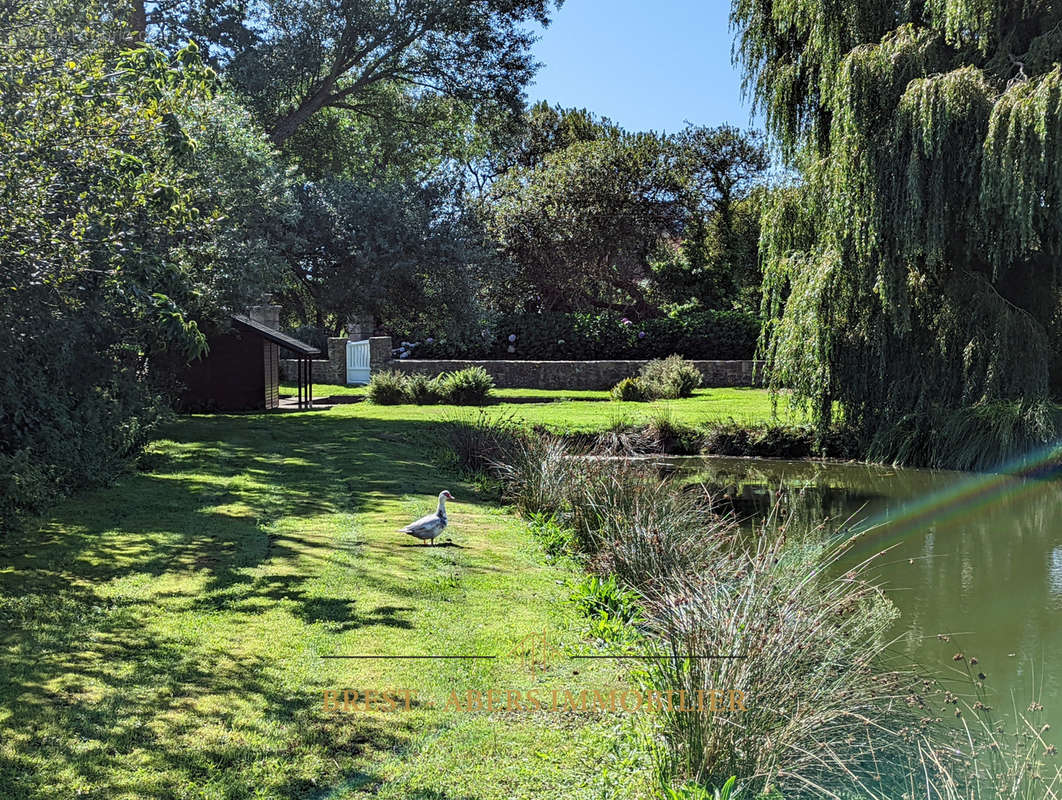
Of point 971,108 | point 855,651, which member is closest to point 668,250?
point 971,108

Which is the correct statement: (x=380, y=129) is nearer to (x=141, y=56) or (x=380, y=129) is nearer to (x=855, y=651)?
(x=141, y=56)

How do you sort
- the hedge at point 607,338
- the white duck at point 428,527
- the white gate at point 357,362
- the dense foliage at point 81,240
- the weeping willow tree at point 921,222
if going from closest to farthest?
the dense foliage at point 81,240 < the white duck at point 428,527 < the weeping willow tree at point 921,222 < the white gate at point 357,362 < the hedge at point 607,338

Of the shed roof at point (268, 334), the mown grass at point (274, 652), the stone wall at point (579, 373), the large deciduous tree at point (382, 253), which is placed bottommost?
the mown grass at point (274, 652)

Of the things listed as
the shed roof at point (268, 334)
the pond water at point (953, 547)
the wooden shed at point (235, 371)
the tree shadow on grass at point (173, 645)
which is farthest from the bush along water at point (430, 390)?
the tree shadow on grass at point (173, 645)

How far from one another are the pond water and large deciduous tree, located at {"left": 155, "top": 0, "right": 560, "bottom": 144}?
34.8ft

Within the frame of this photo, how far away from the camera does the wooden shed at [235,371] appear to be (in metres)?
18.7

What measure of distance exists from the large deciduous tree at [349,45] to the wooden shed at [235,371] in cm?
Result: 445

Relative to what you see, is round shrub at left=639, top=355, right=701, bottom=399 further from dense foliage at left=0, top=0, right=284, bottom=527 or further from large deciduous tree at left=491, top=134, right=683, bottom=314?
dense foliage at left=0, top=0, right=284, bottom=527

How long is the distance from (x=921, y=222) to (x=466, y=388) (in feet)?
38.0

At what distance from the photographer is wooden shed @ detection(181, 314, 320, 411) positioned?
18.7m

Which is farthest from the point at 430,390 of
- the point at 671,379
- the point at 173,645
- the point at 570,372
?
the point at 173,645

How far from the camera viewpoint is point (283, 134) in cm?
1953

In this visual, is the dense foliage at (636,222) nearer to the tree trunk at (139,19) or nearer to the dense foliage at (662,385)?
the dense foliage at (662,385)

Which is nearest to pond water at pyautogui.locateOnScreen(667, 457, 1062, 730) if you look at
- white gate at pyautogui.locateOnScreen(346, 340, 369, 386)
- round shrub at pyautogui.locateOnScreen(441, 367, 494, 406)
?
round shrub at pyautogui.locateOnScreen(441, 367, 494, 406)
